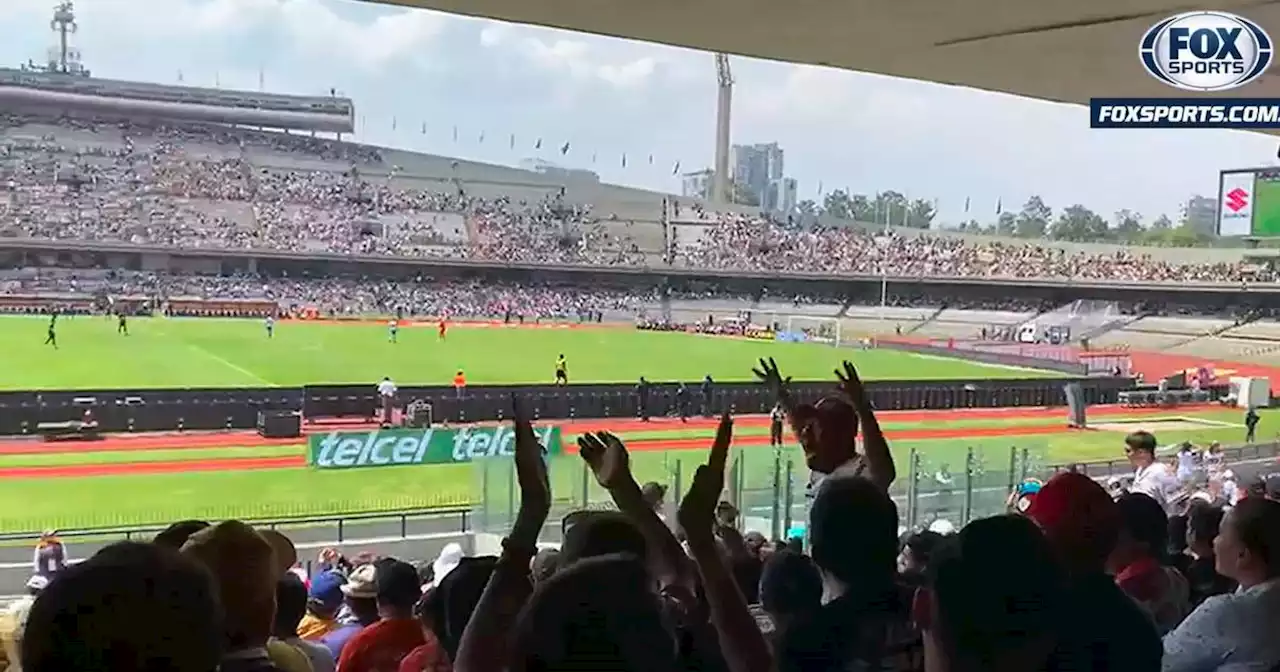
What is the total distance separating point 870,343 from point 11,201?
33.1m

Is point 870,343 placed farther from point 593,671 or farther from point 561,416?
point 593,671

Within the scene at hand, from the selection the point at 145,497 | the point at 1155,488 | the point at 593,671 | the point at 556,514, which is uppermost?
the point at 593,671

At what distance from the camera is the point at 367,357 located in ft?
99.0

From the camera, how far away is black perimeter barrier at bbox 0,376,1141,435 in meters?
18.0

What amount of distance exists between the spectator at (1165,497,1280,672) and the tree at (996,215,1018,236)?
62.1m

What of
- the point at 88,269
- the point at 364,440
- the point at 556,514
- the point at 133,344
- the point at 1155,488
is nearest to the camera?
the point at 1155,488

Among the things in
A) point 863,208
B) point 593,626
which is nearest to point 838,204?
point 863,208

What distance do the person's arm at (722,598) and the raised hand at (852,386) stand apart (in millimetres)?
1645

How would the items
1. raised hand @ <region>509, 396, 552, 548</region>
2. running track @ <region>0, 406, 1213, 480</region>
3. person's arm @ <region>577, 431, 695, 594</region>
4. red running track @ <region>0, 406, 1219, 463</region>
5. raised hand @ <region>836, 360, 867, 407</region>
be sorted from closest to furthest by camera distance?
1. raised hand @ <region>509, 396, 552, 548</region>
2. person's arm @ <region>577, 431, 695, 594</region>
3. raised hand @ <region>836, 360, 867, 407</region>
4. running track @ <region>0, 406, 1213, 480</region>
5. red running track @ <region>0, 406, 1219, 463</region>

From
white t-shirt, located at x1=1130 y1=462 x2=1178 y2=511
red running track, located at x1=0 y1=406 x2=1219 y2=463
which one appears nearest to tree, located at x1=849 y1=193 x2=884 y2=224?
red running track, located at x1=0 y1=406 x2=1219 y2=463

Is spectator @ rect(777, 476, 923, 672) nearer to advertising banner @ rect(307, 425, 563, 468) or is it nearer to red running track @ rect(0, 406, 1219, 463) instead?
red running track @ rect(0, 406, 1219, 463)

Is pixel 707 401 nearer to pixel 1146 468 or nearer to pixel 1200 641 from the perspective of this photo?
pixel 1146 468

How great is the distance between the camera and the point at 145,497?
46.0ft

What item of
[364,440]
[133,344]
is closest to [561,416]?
[364,440]
